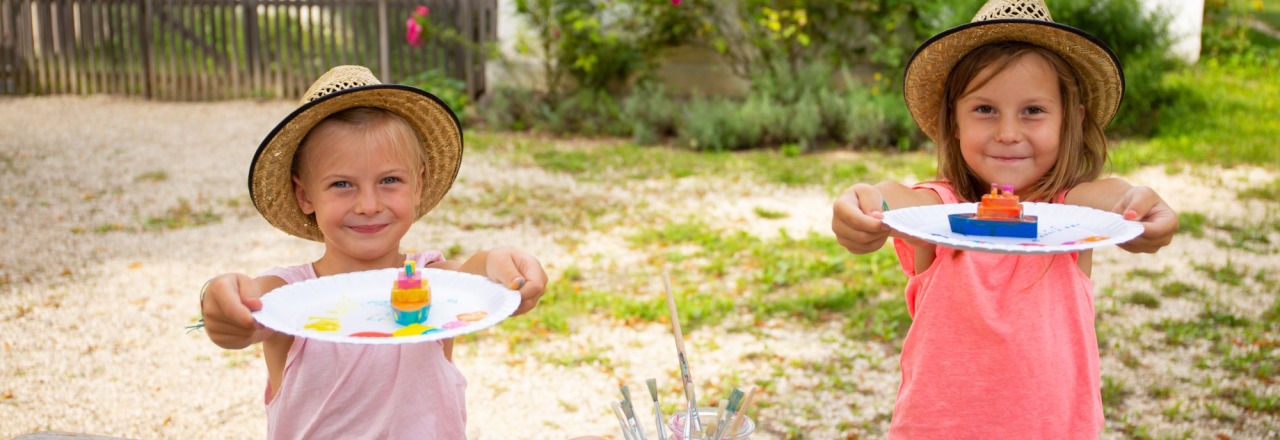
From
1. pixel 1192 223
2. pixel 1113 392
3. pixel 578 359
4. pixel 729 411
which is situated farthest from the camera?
pixel 1192 223

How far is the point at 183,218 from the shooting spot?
6938 mm

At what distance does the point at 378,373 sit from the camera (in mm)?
2168

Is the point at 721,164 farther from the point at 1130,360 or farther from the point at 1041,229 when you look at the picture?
the point at 1041,229

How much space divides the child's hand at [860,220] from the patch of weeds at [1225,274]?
389 centimetres

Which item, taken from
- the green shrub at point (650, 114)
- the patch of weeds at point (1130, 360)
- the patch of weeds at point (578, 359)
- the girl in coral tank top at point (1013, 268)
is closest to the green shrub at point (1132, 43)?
the green shrub at point (650, 114)

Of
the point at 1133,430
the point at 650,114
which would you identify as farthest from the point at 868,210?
the point at 650,114

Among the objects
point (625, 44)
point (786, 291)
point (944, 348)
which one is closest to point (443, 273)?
point (944, 348)

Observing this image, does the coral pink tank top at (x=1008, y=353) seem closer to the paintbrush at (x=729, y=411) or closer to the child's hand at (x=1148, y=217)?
the child's hand at (x=1148, y=217)

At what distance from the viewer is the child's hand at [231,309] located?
1.73m

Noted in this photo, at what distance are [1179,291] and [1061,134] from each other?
3.33 m

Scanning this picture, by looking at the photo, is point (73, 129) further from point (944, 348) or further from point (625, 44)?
point (944, 348)

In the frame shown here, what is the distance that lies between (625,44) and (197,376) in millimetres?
6803

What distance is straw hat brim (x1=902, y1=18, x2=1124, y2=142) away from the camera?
7.08 feet

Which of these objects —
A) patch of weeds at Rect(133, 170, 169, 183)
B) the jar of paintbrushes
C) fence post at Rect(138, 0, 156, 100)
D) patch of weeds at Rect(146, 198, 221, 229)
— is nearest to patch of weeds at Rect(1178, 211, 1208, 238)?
the jar of paintbrushes
